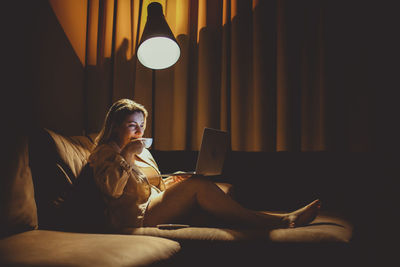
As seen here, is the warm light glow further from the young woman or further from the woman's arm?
the woman's arm

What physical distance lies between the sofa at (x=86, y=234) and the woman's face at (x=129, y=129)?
20 cm

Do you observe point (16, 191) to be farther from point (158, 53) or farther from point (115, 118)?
point (158, 53)

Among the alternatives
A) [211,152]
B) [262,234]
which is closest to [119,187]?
[211,152]

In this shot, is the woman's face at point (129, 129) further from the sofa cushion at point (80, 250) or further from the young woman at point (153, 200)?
the sofa cushion at point (80, 250)

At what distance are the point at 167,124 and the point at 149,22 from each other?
0.79 meters

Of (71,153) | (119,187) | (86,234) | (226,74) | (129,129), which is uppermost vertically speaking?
(226,74)

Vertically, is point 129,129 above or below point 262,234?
above

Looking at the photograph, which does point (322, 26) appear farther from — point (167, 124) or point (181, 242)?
point (181, 242)

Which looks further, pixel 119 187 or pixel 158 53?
pixel 158 53

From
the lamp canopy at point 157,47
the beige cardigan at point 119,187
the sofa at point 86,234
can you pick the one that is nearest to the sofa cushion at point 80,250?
the sofa at point 86,234

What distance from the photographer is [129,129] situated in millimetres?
1707

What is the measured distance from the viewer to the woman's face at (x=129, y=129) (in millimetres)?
1696

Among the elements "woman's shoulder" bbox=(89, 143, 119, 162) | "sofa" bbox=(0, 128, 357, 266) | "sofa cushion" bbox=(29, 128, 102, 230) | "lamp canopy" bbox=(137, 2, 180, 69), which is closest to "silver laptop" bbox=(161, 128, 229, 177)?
"sofa" bbox=(0, 128, 357, 266)

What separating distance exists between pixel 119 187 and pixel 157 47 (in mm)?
1173
